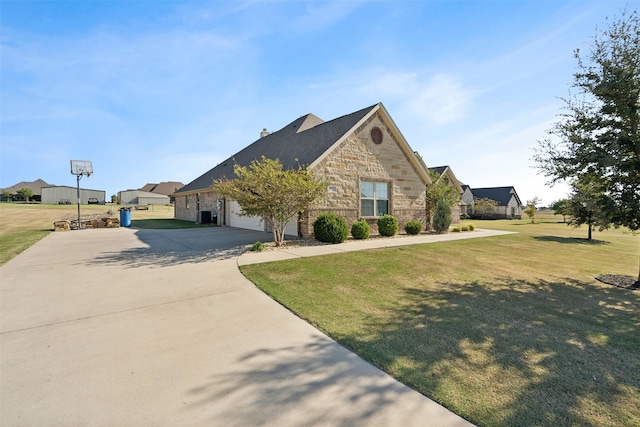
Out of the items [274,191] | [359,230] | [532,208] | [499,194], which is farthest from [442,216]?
[499,194]

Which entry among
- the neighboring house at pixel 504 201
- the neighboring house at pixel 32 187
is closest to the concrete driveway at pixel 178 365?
the neighboring house at pixel 504 201

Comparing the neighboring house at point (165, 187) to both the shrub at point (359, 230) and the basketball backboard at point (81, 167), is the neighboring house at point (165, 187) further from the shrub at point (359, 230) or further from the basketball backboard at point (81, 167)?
the shrub at point (359, 230)

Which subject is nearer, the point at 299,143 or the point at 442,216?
the point at 442,216

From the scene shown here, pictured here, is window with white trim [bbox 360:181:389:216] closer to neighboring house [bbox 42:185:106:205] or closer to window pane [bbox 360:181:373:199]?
window pane [bbox 360:181:373:199]

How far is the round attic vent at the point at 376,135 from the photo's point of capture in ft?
51.3

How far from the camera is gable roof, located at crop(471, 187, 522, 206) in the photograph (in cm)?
5058

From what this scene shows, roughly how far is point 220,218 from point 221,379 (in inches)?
773

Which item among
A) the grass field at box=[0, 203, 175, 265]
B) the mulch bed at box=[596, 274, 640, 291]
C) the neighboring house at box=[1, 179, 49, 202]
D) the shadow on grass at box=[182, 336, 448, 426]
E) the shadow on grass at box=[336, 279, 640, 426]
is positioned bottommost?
the mulch bed at box=[596, 274, 640, 291]

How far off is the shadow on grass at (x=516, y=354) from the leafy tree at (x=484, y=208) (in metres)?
43.8

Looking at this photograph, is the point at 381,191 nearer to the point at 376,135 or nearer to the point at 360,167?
the point at 360,167

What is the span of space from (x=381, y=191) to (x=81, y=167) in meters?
20.3

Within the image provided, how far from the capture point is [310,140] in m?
16.7

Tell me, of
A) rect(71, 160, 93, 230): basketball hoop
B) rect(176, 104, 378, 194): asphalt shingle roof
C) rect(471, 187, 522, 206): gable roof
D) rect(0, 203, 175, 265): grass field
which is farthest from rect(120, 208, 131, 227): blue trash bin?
rect(471, 187, 522, 206): gable roof

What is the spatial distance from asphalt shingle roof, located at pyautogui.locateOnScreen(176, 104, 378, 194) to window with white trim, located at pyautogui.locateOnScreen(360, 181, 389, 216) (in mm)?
3058
